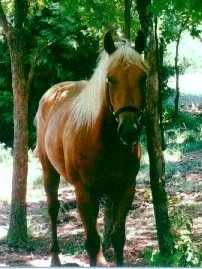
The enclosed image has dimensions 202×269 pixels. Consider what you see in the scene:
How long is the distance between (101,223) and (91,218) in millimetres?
1971

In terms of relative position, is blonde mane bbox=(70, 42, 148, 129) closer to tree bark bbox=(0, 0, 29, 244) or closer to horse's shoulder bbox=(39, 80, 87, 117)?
horse's shoulder bbox=(39, 80, 87, 117)

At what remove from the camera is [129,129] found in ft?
10.9

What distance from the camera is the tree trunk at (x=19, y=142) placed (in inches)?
225

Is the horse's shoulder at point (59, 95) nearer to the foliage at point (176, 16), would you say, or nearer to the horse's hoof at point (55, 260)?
the foliage at point (176, 16)

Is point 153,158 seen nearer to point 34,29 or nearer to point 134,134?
point 134,134

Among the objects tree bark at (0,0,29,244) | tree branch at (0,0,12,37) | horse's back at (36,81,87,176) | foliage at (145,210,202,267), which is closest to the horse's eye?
horse's back at (36,81,87,176)

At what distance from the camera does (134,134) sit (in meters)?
3.34

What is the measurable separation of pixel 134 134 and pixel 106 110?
563mm

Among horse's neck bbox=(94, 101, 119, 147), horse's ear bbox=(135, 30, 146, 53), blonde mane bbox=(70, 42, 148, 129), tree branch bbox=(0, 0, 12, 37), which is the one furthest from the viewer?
tree branch bbox=(0, 0, 12, 37)

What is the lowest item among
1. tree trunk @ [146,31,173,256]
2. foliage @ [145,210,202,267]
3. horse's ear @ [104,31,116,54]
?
foliage @ [145,210,202,267]

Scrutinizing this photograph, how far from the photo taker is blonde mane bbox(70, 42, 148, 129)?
361 centimetres

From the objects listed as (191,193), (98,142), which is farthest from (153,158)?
(191,193)

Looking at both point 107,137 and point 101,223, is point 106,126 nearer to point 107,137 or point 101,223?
point 107,137

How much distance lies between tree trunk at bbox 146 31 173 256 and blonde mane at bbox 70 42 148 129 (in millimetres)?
576
